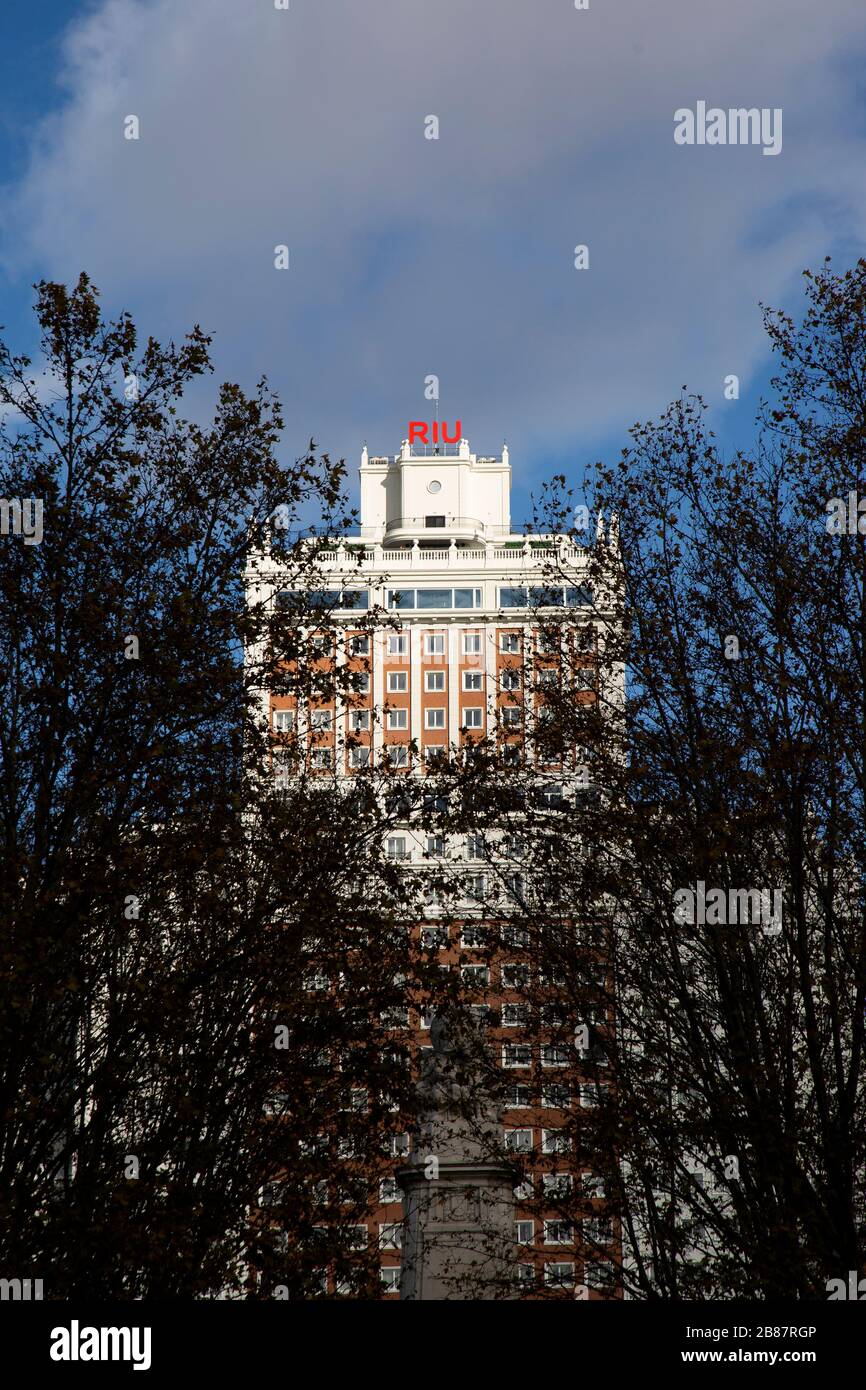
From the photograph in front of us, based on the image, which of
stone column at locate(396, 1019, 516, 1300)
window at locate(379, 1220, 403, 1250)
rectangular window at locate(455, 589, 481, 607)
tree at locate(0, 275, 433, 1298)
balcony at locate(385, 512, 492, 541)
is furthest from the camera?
balcony at locate(385, 512, 492, 541)

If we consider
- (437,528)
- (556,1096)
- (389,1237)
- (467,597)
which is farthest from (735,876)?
(437,528)

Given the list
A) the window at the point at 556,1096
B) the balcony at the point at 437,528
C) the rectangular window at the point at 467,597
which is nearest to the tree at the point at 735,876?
the window at the point at 556,1096

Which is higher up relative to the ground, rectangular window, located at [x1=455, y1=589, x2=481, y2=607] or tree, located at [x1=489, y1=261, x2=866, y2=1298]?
rectangular window, located at [x1=455, y1=589, x2=481, y2=607]

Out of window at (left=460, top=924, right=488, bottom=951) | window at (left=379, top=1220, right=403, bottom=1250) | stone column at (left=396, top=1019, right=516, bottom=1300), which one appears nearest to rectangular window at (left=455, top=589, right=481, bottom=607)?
window at (left=379, top=1220, right=403, bottom=1250)

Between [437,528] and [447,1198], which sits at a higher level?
[437,528]

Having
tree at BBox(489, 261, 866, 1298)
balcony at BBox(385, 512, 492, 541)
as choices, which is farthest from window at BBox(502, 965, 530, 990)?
balcony at BBox(385, 512, 492, 541)

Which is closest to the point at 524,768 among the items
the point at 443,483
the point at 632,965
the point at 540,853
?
the point at 540,853

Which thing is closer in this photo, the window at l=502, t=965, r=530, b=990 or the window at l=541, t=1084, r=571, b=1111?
Answer: the window at l=541, t=1084, r=571, b=1111

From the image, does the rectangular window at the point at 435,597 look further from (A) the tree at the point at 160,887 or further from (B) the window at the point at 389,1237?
(A) the tree at the point at 160,887

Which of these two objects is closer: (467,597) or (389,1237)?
(389,1237)

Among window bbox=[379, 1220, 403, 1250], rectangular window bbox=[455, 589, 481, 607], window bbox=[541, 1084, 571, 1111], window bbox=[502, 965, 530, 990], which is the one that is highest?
rectangular window bbox=[455, 589, 481, 607]

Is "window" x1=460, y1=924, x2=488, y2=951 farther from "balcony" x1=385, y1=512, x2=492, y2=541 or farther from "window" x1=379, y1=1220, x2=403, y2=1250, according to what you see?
"balcony" x1=385, y1=512, x2=492, y2=541

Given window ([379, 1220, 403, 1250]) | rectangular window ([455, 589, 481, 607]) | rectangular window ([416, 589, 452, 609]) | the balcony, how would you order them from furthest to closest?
the balcony < rectangular window ([416, 589, 452, 609]) < rectangular window ([455, 589, 481, 607]) < window ([379, 1220, 403, 1250])

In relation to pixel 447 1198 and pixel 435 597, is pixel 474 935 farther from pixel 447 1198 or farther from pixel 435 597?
pixel 435 597
